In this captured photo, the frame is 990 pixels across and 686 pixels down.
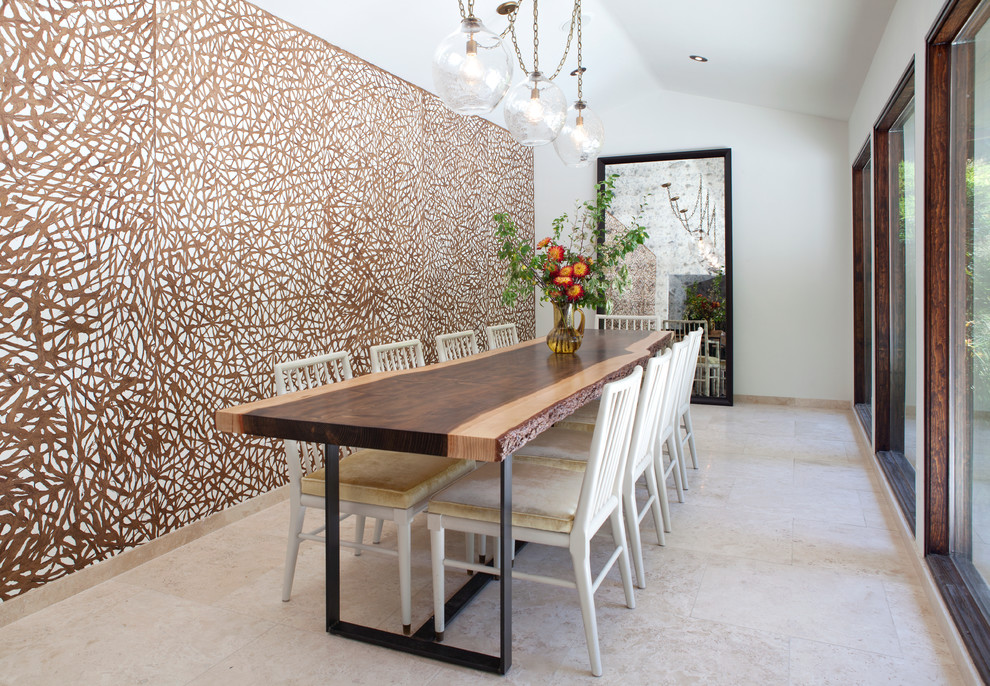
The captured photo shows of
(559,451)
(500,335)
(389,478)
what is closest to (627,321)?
(500,335)


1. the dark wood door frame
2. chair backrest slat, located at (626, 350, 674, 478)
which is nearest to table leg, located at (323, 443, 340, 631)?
chair backrest slat, located at (626, 350, 674, 478)

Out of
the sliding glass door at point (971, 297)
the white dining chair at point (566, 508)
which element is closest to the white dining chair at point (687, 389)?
the sliding glass door at point (971, 297)

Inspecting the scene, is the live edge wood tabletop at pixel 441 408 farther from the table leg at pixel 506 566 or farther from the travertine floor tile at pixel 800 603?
the travertine floor tile at pixel 800 603

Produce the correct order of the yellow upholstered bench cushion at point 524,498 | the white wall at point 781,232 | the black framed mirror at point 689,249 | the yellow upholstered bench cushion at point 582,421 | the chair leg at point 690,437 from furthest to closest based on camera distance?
1. the black framed mirror at point 689,249
2. the white wall at point 781,232
3. the chair leg at point 690,437
4. the yellow upholstered bench cushion at point 582,421
5. the yellow upholstered bench cushion at point 524,498

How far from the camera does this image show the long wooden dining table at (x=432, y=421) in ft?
5.86

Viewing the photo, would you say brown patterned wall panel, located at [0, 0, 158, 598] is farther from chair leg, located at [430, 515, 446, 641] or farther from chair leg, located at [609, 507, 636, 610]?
chair leg, located at [609, 507, 636, 610]

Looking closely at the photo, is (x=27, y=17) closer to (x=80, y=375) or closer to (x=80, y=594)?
(x=80, y=375)

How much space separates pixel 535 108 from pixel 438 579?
1937 millimetres

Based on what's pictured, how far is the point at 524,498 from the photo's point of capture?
2.12 meters

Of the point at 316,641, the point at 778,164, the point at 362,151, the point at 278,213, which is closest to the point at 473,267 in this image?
the point at 362,151

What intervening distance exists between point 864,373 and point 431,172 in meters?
3.86

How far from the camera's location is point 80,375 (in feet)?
8.34

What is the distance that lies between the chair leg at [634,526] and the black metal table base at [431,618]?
605 millimetres

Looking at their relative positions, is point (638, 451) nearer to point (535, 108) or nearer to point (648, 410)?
point (648, 410)
